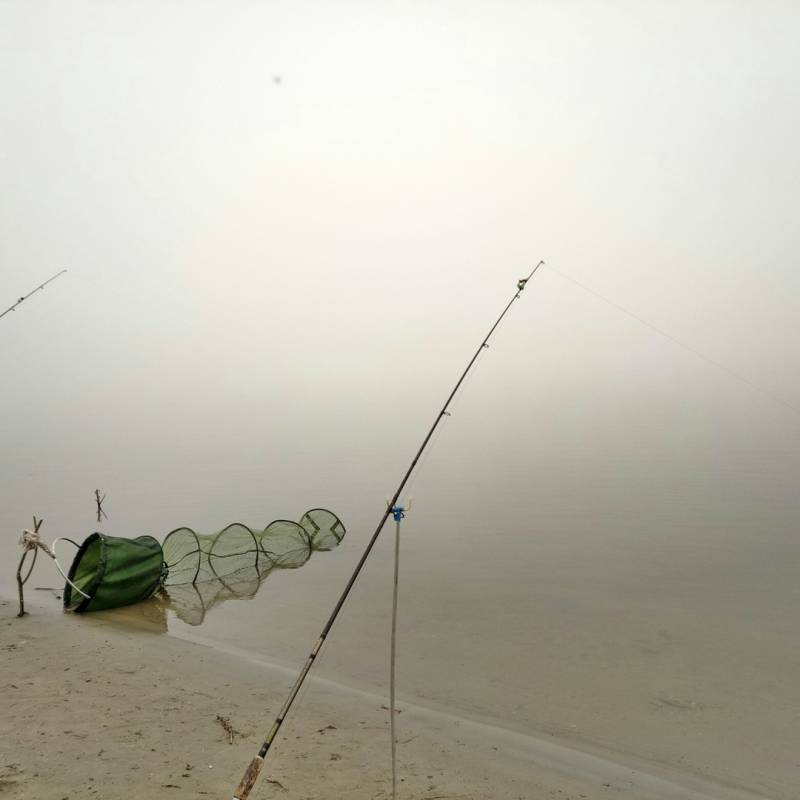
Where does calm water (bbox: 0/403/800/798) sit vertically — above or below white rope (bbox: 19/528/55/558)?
above

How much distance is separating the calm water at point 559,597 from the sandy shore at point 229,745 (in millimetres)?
749

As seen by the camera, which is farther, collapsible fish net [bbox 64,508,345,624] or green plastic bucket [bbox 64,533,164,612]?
collapsible fish net [bbox 64,508,345,624]

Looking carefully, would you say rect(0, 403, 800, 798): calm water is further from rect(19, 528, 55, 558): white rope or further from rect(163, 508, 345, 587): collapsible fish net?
rect(19, 528, 55, 558): white rope

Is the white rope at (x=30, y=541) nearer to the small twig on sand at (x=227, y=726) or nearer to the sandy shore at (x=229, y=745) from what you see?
the sandy shore at (x=229, y=745)

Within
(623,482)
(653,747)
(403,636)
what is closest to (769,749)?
(653,747)

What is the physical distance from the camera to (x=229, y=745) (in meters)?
4.77

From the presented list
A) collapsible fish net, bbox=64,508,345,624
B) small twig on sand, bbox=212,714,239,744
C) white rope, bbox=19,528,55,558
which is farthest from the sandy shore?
collapsible fish net, bbox=64,508,345,624

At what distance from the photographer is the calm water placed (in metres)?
6.36

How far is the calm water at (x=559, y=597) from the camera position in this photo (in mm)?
6359

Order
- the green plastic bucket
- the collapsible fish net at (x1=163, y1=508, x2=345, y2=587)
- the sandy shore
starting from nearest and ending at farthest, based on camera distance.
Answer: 1. the sandy shore
2. the green plastic bucket
3. the collapsible fish net at (x1=163, y1=508, x2=345, y2=587)

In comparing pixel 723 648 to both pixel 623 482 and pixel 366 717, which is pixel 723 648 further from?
pixel 623 482

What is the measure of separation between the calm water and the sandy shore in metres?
0.75

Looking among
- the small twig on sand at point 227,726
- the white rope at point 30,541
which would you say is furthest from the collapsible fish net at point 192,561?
the small twig on sand at point 227,726

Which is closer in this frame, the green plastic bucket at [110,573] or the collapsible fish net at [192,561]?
the green plastic bucket at [110,573]
